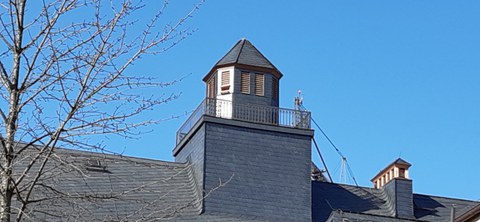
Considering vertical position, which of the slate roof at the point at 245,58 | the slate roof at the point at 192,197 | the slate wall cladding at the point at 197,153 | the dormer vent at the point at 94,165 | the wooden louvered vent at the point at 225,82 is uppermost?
the slate roof at the point at 245,58

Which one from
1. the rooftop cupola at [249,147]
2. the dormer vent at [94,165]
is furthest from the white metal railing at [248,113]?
the dormer vent at [94,165]

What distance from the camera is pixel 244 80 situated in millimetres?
37281

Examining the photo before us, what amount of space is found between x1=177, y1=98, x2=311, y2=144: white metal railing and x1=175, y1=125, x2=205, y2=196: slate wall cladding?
62 cm

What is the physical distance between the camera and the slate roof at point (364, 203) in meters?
37.0

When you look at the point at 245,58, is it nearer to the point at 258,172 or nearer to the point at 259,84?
the point at 259,84

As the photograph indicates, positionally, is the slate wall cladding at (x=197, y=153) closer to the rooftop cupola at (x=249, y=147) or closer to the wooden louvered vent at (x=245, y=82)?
the rooftop cupola at (x=249, y=147)

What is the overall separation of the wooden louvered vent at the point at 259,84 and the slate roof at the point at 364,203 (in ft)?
14.0

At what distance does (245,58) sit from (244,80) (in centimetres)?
115

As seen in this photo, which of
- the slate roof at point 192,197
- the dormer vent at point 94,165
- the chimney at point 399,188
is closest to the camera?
the dormer vent at point 94,165

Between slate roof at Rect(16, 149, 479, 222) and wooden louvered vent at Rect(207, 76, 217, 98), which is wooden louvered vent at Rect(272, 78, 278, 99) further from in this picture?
slate roof at Rect(16, 149, 479, 222)

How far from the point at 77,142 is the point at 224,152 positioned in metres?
23.7

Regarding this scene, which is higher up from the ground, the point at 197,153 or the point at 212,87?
the point at 212,87

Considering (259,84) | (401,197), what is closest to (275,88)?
(259,84)

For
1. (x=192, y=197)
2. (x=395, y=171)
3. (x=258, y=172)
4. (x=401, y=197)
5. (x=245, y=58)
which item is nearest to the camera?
(x=192, y=197)
